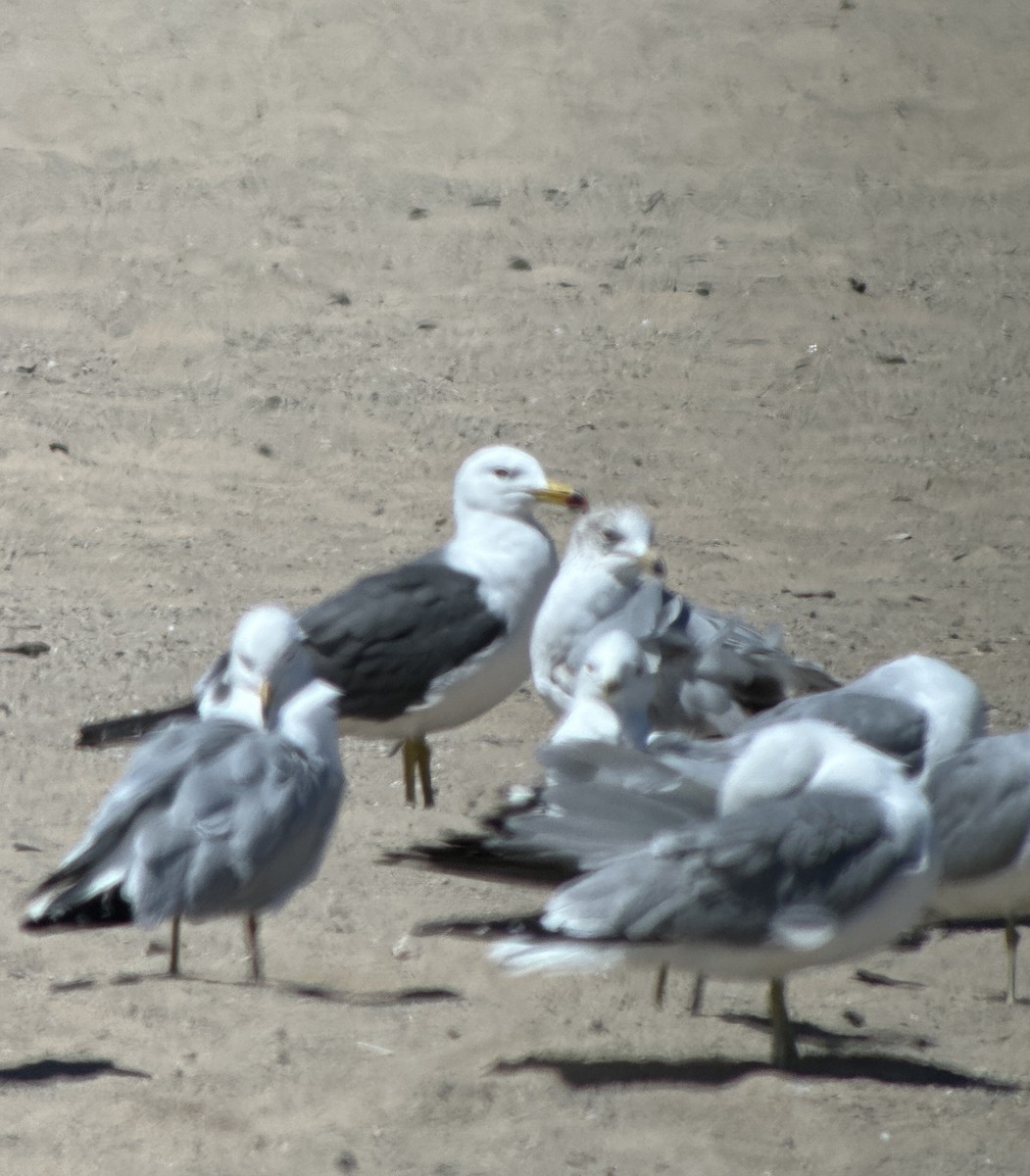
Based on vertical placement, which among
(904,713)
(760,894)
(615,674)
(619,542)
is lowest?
(760,894)

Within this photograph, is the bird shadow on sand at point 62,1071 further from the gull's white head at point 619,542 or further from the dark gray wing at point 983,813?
the gull's white head at point 619,542

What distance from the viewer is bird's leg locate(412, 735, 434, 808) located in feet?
22.0

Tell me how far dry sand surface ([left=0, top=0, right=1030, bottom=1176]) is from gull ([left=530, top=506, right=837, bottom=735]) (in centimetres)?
45

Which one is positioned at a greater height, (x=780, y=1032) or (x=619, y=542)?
(x=619, y=542)

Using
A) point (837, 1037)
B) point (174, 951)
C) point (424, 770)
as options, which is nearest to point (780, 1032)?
point (837, 1037)

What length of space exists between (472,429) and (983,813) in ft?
17.4

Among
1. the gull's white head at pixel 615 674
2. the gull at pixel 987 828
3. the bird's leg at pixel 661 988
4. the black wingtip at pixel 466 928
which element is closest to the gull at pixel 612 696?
the gull's white head at pixel 615 674

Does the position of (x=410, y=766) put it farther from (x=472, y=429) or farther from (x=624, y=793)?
(x=472, y=429)

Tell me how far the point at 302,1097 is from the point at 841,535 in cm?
579

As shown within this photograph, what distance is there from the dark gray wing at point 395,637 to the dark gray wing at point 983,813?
1.81m

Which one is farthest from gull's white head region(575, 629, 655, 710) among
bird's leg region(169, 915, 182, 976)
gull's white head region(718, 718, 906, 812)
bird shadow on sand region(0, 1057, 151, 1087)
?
bird shadow on sand region(0, 1057, 151, 1087)

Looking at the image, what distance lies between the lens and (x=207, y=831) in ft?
16.2

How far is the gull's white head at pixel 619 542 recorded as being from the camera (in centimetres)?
684

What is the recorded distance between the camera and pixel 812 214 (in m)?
12.8
